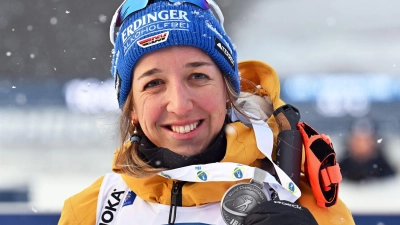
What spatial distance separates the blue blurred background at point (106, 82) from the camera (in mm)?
3152

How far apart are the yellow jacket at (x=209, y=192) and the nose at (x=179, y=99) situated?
17cm

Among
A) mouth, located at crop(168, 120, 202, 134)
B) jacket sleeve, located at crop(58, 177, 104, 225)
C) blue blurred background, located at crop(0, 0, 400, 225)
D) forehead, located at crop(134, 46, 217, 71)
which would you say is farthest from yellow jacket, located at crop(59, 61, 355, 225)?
blue blurred background, located at crop(0, 0, 400, 225)

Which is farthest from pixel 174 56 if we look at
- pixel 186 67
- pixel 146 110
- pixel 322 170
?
pixel 322 170

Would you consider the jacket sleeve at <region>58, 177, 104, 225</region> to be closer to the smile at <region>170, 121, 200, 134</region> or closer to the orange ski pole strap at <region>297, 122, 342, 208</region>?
the smile at <region>170, 121, 200, 134</region>

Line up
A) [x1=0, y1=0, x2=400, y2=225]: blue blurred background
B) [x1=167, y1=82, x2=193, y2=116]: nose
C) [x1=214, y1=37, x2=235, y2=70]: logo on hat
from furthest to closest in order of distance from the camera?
[x1=0, y1=0, x2=400, y2=225]: blue blurred background, [x1=214, y1=37, x2=235, y2=70]: logo on hat, [x1=167, y1=82, x2=193, y2=116]: nose

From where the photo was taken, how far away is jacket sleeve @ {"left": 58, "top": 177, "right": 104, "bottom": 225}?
1556mm

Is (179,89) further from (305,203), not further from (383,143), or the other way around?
(383,143)

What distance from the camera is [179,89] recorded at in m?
1.41

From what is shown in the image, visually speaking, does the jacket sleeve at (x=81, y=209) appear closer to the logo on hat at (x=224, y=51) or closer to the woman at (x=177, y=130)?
the woman at (x=177, y=130)

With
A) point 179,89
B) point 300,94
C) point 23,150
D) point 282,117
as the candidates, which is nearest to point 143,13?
point 179,89

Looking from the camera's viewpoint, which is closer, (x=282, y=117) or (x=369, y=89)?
(x=282, y=117)

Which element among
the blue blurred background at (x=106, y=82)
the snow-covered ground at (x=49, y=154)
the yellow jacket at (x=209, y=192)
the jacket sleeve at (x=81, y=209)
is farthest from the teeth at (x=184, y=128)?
the snow-covered ground at (x=49, y=154)

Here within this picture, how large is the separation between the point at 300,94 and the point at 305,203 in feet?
5.92

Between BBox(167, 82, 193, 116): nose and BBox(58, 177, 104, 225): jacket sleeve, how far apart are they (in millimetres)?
398
